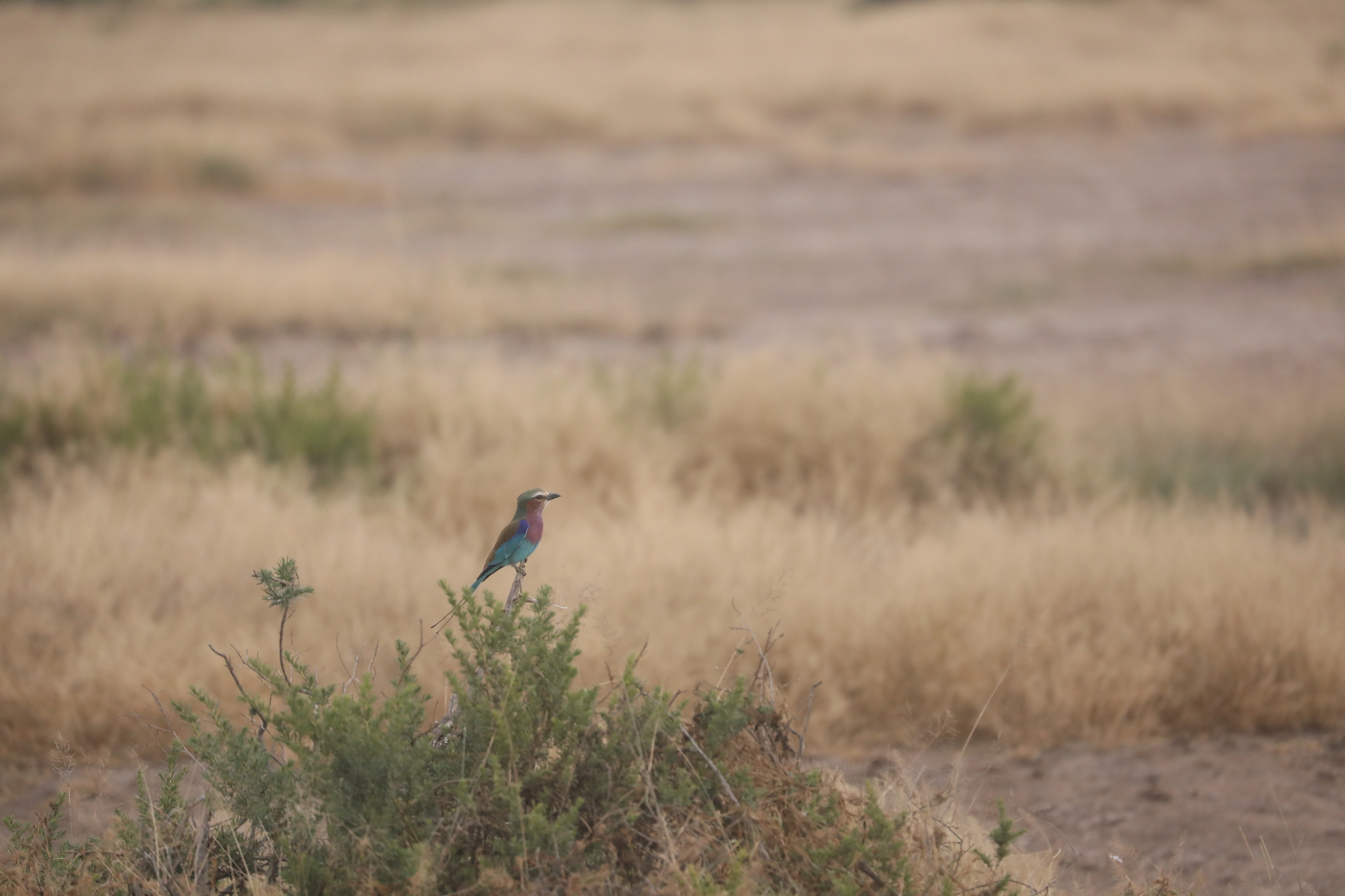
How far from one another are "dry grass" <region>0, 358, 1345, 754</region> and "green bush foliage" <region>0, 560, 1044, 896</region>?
484mm

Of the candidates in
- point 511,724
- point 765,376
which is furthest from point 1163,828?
point 765,376

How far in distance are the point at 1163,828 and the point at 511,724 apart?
2296 mm

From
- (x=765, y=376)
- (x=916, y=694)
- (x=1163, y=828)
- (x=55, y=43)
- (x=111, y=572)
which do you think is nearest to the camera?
(x=1163, y=828)

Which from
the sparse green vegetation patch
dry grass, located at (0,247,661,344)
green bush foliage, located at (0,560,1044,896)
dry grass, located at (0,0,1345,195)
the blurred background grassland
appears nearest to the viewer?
green bush foliage, located at (0,560,1044,896)

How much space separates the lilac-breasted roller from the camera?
248cm

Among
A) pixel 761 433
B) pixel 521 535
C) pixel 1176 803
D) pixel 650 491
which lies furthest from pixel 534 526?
pixel 761 433

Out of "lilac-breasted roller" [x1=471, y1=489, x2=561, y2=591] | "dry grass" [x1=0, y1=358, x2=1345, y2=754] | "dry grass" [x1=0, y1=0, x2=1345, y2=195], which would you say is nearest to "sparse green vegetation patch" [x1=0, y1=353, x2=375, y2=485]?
"dry grass" [x1=0, y1=358, x2=1345, y2=754]

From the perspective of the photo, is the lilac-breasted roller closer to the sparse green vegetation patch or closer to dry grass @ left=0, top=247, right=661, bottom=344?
the sparse green vegetation patch

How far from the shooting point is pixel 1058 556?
188 inches

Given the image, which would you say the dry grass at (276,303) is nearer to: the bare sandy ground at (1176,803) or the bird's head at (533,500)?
the bare sandy ground at (1176,803)

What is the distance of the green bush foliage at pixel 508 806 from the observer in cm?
227

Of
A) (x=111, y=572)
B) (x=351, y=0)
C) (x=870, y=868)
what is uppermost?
(x=351, y=0)

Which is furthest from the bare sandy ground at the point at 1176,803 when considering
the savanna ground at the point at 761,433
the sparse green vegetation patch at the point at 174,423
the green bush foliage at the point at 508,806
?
the sparse green vegetation patch at the point at 174,423

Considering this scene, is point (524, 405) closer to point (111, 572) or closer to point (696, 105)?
point (111, 572)
